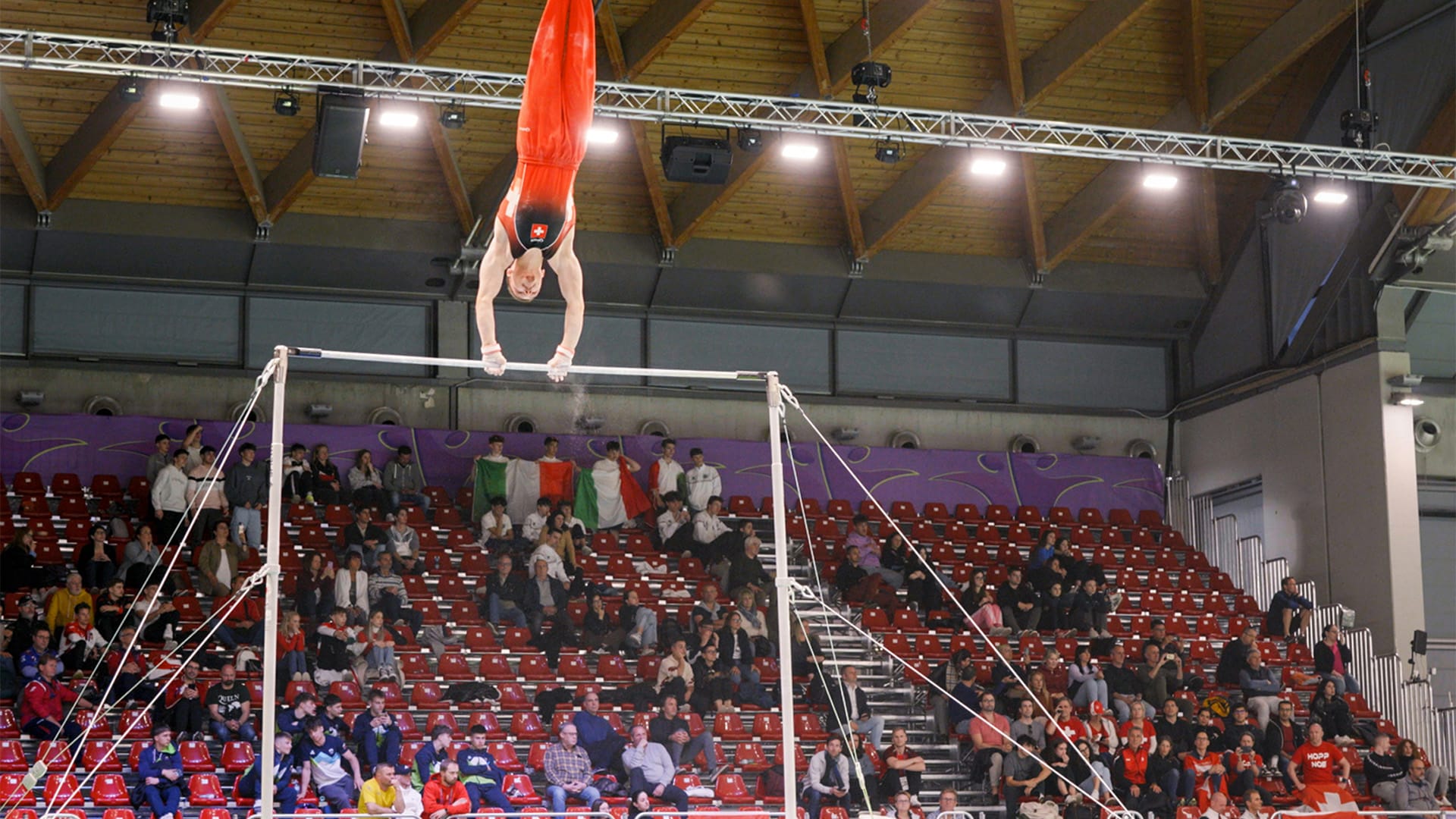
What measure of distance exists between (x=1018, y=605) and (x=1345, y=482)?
4.20 meters

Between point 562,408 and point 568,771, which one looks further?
point 562,408

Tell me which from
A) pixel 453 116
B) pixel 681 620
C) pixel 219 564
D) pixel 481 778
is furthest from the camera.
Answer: pixel 681 620

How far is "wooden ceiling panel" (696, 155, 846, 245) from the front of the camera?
18.3 meters

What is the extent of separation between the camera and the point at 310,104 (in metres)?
16.7

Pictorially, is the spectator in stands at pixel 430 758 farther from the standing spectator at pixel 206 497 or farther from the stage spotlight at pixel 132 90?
the stage spotlight at pixel 132 90

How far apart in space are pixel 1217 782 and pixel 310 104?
1073 cm

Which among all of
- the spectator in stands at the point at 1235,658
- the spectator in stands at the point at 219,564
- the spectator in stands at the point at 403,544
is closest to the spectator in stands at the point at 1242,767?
the spectator in stands at the point at 1235,658

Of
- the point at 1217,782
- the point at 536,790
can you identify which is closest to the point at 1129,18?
the point at 1217,782

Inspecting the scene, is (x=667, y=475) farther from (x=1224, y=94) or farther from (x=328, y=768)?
(x=1224, y=94)

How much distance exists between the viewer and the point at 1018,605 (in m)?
16.3

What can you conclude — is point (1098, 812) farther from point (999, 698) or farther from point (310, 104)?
point (310, 104)

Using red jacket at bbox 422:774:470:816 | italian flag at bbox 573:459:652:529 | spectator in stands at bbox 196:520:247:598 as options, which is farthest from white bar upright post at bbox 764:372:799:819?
italian flag at bbox 573:459:652:529

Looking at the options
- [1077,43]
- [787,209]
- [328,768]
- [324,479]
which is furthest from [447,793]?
[1077,43]

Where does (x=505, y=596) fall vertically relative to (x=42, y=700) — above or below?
above
